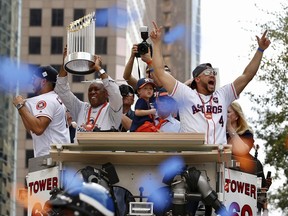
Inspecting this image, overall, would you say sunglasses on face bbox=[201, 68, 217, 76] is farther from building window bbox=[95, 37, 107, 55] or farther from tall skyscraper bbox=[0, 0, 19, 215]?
building window bbox=[95, 37, 107, 55]

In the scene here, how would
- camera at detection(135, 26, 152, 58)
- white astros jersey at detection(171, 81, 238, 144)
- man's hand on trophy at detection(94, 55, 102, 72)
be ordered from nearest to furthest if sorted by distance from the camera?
1. white astros jersey at detection(171, 81, 238, 144)
2. man's hand on trophy at detection(94, 55, 102, 72)
3. camera at detection(135, 26, 152, 58)

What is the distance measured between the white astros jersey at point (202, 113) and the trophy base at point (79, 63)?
139cm

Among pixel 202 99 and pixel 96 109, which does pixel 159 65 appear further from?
pixel 96 109

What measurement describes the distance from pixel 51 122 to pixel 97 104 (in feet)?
2.70

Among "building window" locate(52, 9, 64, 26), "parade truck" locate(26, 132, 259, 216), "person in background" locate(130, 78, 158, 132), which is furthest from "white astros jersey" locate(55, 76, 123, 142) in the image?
"building window" locate(52, 9, 64, 26)

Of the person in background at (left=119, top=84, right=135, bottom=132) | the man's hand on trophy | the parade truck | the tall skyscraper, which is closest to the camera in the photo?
the parade truck

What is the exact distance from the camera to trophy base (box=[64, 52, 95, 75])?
1486 centimetres

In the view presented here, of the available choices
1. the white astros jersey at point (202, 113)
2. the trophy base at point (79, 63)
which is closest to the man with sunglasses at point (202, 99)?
the white astros jersey at point (202, 113)

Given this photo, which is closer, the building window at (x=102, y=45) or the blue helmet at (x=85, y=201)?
the blue helmet at (x=85, y=201)

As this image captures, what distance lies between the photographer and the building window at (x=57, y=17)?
316 feet

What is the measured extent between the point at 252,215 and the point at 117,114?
2.21 metres

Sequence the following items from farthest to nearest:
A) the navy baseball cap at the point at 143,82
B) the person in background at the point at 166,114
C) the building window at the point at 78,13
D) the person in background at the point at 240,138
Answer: the building window at the point at 78,13
the navy baseball cap at the point at 143,82
the person in background at the point at 166,114
the person in background at the point at 240,138

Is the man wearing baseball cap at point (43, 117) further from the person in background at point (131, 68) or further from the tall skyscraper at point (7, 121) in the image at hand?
the tall skyscraper at point (7, 121)

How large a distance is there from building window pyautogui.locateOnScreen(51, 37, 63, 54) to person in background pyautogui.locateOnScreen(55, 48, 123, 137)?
8213cm
